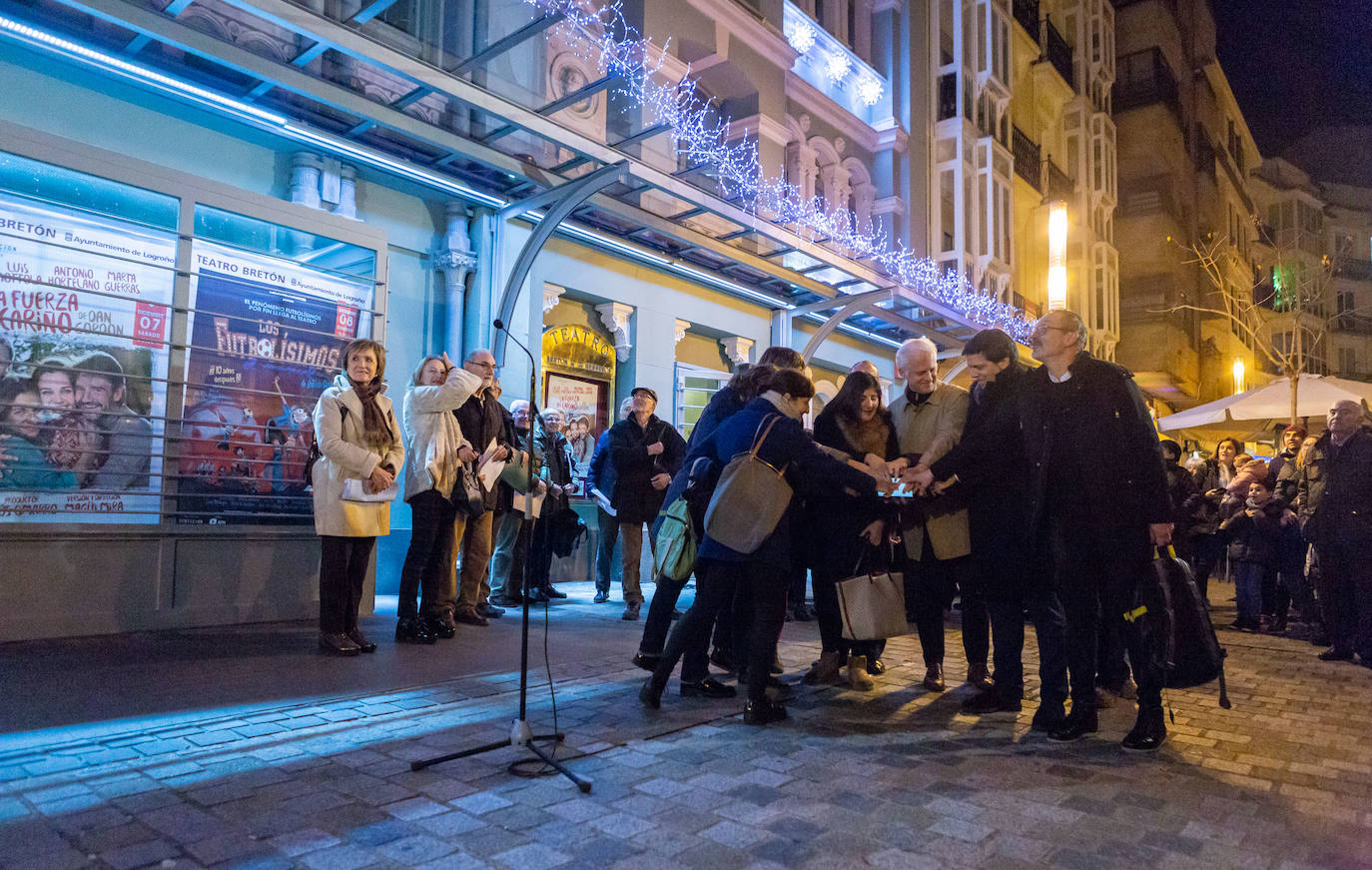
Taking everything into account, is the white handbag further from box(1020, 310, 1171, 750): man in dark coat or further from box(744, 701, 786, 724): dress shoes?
box(1020, 310, 1171, 750): man in dark coat

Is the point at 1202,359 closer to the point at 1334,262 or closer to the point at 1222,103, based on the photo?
the point at 1222,103

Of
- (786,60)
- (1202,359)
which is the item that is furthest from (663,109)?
(1202,359)

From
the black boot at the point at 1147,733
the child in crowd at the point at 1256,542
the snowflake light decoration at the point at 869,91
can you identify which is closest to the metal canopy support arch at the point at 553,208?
the black boot at the point at 1147,733

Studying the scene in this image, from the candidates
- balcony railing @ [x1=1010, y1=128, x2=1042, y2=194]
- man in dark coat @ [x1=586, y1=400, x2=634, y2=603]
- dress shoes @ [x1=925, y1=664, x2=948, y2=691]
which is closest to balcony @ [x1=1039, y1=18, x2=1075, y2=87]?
balcony railing @ [x1=1010, y1=128, x2=1042, y2=194]

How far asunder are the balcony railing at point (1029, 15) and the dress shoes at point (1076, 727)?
80.2 ft

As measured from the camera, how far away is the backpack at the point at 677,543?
496 cm

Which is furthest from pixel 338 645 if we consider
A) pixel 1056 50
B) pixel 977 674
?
pixel 1056 50

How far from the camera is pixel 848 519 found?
515cm

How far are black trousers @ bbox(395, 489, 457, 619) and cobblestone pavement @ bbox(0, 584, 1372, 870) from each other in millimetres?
1499

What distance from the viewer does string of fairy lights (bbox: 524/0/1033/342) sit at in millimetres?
10125

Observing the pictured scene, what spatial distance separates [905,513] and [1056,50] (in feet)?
87.4

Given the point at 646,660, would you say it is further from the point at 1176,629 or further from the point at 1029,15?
the point at 1029,15

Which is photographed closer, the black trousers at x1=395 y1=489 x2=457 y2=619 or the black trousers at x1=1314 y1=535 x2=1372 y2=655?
the black trousers at x1=395 y1=489 x2=457 y2=619

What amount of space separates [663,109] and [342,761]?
10131 millimetres
